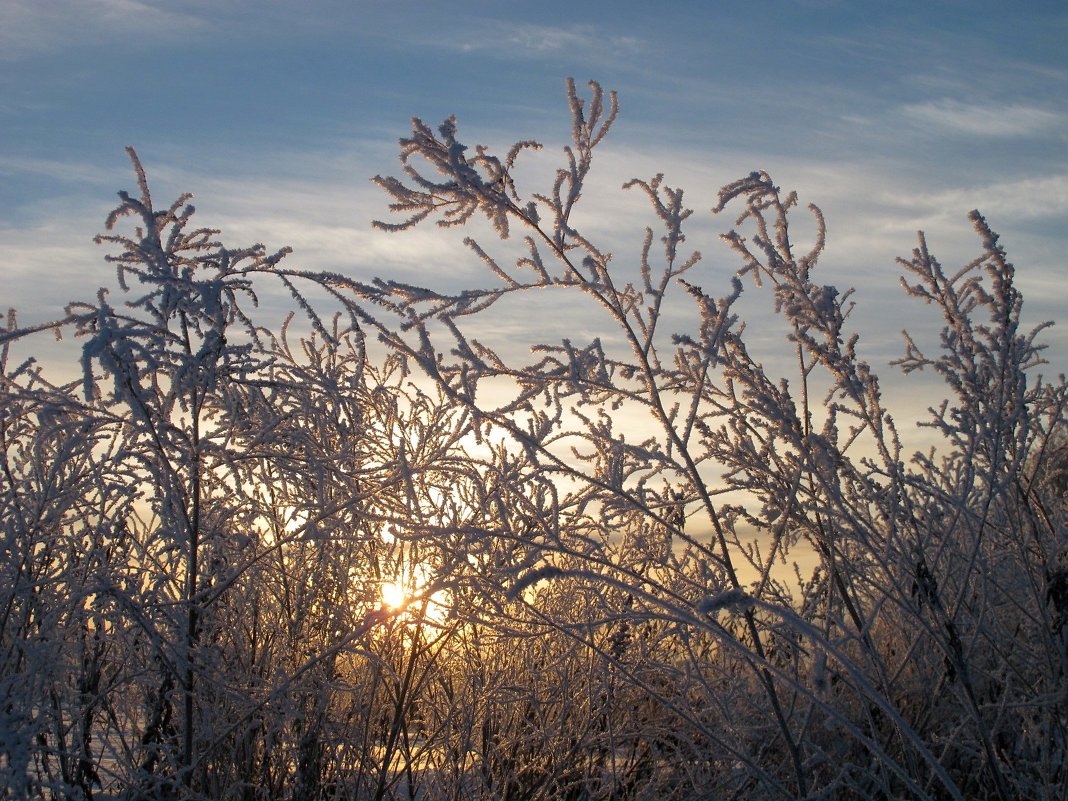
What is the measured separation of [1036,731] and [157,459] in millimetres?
3061

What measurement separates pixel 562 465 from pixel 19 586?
188 cm

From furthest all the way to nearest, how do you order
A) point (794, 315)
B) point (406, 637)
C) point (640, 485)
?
point (406, 637)
point (640, 485)
point (794, 315)

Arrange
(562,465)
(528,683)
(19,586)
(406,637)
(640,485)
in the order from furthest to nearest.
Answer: (528,683)
(406,637)
(19,586)
(640,485)
(562,465)

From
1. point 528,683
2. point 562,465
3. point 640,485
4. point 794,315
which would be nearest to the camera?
point 562,465

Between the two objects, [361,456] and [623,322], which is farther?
[361,456]

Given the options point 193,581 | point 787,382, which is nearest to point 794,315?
point 787,382

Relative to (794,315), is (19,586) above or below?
below

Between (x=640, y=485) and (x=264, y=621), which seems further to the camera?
(x=264, y=621)

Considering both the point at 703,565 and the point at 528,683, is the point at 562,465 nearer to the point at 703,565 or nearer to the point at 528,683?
the point at 703,565

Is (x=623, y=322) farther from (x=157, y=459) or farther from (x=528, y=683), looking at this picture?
(x=528, y=683)

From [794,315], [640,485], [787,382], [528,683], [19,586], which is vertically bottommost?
[528,683]

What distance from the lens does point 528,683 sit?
4180 mm

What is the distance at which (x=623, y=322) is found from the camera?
2361mm

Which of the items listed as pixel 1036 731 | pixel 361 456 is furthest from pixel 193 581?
pixel 1036 731
